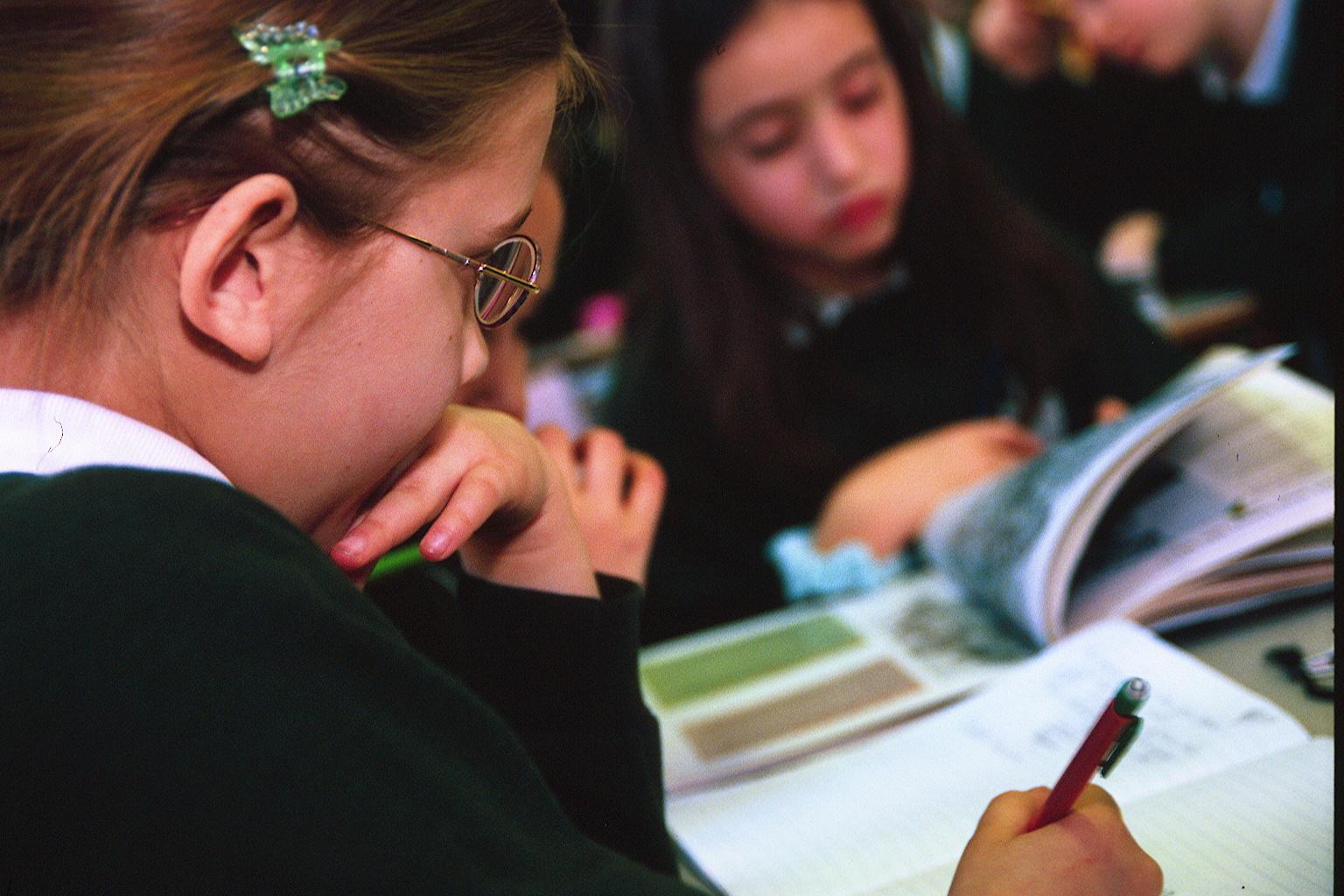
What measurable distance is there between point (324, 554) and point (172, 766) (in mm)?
92

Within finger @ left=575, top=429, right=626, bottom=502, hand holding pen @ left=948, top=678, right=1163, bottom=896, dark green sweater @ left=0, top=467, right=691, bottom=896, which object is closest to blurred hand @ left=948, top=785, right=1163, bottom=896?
hand holding pen @ left=948, top=678, right=1163, bottom=896

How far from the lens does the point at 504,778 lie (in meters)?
0.41

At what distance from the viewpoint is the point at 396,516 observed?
0.55 m

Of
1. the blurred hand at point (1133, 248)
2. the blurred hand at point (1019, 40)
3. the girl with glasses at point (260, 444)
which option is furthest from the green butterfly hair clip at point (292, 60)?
the blurred hand at point (1019, 40)

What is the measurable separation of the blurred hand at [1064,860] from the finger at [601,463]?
397mm

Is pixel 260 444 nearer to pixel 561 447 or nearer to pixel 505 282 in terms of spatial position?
pixel 505 282

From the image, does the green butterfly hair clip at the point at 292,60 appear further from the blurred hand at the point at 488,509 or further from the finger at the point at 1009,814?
the finger at the point at 1009,814

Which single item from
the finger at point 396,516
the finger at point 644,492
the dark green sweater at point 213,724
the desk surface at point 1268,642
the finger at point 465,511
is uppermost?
the dark green sweater at point 213,724

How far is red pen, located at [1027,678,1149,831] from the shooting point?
0.43 meters

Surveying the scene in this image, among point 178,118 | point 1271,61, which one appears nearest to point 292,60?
point 178,118

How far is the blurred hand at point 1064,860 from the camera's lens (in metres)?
0.44

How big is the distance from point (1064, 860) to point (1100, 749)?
0.15 feet

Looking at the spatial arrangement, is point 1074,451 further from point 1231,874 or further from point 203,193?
point 203,193

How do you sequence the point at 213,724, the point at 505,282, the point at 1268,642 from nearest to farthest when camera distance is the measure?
1. the point at 213,724
2. the point at 505,282
3. the point at 1268,642
